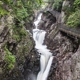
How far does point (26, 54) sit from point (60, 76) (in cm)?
443

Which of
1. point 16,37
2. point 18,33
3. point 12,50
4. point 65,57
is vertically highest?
point 16,37

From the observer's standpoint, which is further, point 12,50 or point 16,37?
point 16,37

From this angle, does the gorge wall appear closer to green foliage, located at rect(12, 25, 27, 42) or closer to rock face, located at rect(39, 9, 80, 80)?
rock face, located at rect(39, 9, 80, 80)

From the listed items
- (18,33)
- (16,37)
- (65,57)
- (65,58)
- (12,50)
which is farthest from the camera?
(18,33)

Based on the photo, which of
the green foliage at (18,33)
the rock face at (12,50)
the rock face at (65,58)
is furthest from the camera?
the green foliage at (18,33)

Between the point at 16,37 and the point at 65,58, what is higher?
the point at 16,37

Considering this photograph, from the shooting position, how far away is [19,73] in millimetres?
13805

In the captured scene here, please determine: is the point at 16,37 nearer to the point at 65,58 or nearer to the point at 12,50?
the point at 12,50

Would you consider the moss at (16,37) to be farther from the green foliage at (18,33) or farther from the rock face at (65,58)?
the rock face at (65,58)

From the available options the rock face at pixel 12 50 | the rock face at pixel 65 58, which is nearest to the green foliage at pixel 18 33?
the rock face at pixel 12 50

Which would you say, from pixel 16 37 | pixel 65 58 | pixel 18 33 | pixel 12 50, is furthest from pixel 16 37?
pixel 65 58

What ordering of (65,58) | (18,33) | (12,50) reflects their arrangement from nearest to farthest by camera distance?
(12,50) → (65,58) → (18,33)

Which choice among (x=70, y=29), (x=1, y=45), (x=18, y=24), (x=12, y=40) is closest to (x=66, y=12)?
(x=70, y=29)

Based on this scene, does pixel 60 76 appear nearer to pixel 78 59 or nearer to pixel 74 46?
pixel 78 59
